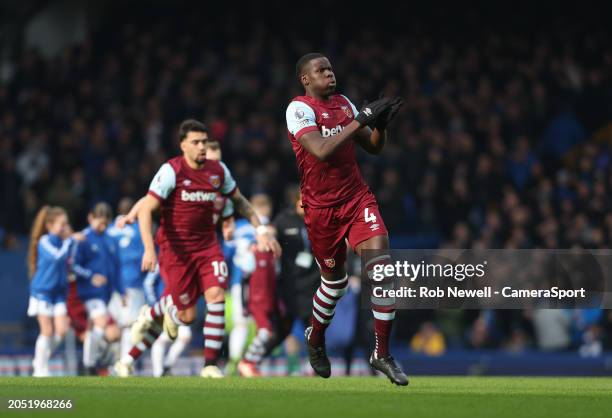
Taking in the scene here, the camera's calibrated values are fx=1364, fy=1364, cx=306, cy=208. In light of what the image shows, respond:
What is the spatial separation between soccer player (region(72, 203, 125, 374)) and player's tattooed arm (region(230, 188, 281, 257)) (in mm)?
3983

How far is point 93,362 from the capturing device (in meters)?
16.6

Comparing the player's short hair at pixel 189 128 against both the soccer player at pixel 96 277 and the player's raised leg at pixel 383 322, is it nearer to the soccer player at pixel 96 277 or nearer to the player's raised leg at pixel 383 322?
the player's raised leg at pixel 383 322

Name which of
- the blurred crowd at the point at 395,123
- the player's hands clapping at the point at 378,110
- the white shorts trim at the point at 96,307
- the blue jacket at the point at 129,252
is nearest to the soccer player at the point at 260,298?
the blue jacket at the point at 129,252

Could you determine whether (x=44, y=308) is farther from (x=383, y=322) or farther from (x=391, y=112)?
(x=391, y=112)

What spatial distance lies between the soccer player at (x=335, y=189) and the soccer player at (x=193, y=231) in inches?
70.2

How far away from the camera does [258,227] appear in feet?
40.9

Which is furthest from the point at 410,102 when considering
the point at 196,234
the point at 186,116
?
the point at 196,234

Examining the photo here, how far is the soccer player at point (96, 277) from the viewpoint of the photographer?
16359 mm

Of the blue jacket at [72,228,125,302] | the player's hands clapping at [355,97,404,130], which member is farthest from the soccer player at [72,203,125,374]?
the player's hands clapping at [355,97,404,130]

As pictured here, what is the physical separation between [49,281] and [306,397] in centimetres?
662

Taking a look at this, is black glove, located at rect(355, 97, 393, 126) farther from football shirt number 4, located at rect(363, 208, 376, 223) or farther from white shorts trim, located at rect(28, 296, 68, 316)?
white shorts trim, located at rect(28, 296, 68, 316)

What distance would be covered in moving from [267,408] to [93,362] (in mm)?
8496

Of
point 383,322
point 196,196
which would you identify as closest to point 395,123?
point 196,196

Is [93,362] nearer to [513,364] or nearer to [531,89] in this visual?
[513,364]
